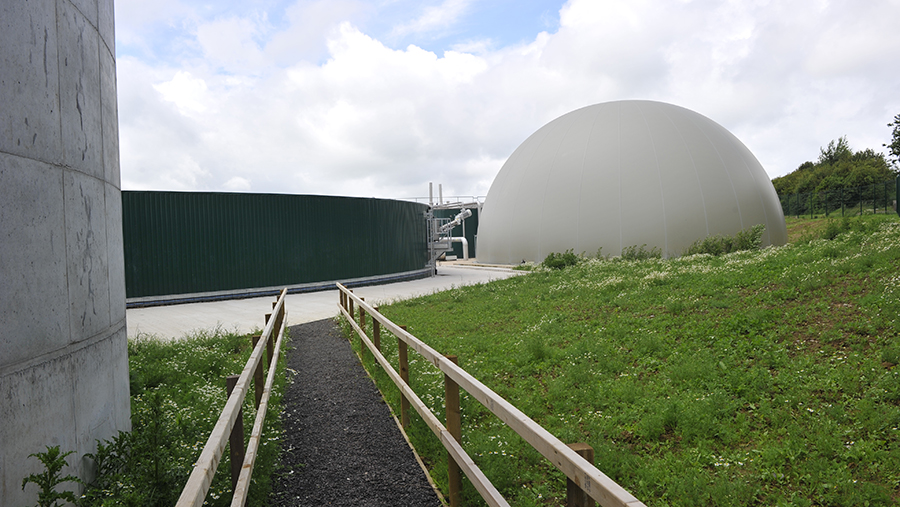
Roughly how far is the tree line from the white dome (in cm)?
1520

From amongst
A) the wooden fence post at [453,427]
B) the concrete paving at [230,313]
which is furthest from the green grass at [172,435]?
the concrete paving at [230,313]

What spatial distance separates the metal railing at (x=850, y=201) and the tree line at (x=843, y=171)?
2245mm

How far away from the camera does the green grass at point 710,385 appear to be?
11.7ft

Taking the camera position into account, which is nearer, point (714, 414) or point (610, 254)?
point (714, 414)

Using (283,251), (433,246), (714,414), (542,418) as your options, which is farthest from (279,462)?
(433,246)

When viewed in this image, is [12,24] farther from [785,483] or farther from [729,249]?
[729,249]

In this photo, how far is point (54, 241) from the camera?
3.03 meters

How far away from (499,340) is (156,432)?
17.3 ft

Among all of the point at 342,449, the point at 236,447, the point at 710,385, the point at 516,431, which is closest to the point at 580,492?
the point at 516,431

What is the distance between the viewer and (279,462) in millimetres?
4305

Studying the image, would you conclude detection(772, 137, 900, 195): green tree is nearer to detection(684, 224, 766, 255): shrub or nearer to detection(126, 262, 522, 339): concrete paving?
detection(684, 224, 766, 255): shrub

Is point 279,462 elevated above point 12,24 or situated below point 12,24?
below

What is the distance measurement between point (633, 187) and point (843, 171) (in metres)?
40.6

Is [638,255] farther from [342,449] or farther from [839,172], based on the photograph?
[839,172]
